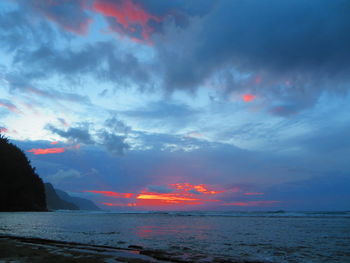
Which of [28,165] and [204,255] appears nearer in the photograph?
[204,255]

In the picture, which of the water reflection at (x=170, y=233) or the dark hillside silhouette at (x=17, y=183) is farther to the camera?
the dark hillside silhouette at (x=17, y=183)

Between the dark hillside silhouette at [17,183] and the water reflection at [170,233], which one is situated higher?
the dark hillside silhouette at [17,183]

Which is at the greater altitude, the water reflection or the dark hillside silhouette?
the dark hillside silhouette

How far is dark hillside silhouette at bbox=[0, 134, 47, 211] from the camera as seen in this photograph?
114144mm

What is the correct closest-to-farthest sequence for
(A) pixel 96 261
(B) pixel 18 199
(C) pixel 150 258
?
(A) pixel 96 261 < (C) pixel 150 258 < (B) pixel 18 199

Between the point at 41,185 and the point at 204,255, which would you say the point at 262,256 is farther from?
the point at 41,185

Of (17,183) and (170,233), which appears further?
(17,183)

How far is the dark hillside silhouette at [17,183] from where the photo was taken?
114144 mm

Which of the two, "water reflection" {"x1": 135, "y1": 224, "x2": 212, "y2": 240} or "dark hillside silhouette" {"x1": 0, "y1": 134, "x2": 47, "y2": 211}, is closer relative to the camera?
"water reflection" {"x1": 135, "y1": 224, "x2": 212, "y2": 240}

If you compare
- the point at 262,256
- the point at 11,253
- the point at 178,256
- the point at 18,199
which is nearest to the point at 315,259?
the point at 262,256

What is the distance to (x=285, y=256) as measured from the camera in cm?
1767

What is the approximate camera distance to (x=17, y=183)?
118562mm

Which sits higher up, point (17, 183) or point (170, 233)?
point (17, 183)

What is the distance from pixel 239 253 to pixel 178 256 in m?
4.53
